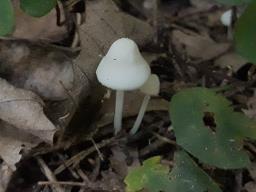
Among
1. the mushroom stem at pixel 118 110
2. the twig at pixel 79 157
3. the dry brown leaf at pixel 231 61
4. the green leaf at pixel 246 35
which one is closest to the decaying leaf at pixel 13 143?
the twig at pixel 79 157

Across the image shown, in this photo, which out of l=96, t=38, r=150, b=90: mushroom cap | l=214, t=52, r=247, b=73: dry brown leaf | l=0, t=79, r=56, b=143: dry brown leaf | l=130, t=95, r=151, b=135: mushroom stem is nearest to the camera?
l=96, t=38, r=150, b=90: mushroom cap

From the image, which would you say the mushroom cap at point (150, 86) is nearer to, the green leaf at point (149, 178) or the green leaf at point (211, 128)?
the green leaf at point (211, 128)

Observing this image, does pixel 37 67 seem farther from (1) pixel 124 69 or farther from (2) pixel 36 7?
(1) pixel 124 69

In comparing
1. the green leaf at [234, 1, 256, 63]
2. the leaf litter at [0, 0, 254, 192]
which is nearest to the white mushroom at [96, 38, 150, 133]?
the leaf litter at [0, 0, 254, 192]

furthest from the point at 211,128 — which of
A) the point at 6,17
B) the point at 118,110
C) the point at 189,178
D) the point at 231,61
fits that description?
the point at 6,17

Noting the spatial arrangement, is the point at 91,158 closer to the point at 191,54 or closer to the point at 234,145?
the point at 234,145

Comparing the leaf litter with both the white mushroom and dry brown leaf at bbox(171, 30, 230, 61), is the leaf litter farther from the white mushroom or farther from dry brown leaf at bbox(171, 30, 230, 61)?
the white mushroom
